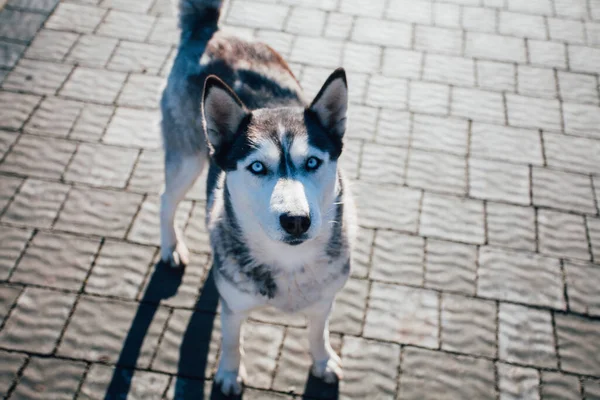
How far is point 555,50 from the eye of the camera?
7.32 m

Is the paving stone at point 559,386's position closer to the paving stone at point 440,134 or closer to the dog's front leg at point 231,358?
the dog's front leg at point 231,358

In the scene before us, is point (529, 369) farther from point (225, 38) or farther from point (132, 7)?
point (132, 7)

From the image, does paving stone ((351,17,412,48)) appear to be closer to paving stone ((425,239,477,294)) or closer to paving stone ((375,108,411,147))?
paving stone ((375,108,411,147))

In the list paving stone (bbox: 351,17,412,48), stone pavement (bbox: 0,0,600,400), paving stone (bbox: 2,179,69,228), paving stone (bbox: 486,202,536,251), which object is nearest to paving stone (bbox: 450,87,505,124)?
stone pavement (bbox: 0,0,600,400)

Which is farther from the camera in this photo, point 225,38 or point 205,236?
point 205,236

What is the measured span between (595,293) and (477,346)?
1261mm

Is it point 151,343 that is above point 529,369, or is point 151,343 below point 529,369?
below

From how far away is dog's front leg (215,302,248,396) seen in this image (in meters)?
4.12

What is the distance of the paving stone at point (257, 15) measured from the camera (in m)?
7.54

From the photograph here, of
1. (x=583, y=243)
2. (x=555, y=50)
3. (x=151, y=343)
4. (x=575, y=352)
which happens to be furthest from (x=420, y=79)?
(x=151, y=343)

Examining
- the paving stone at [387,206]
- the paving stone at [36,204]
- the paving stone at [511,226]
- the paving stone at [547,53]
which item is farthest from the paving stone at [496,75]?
the paving stone at [36,204]

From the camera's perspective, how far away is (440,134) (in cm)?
638

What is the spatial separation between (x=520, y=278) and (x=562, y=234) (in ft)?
2.38

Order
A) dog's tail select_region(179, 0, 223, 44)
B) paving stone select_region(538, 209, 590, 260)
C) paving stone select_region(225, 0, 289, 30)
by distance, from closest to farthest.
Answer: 1. dog's tail select_region(179, 0, 223, 44)
2. paving stone select_region(538, 209, 590, 260)
3. paving stone select_region(225, 0, 289, 30)
